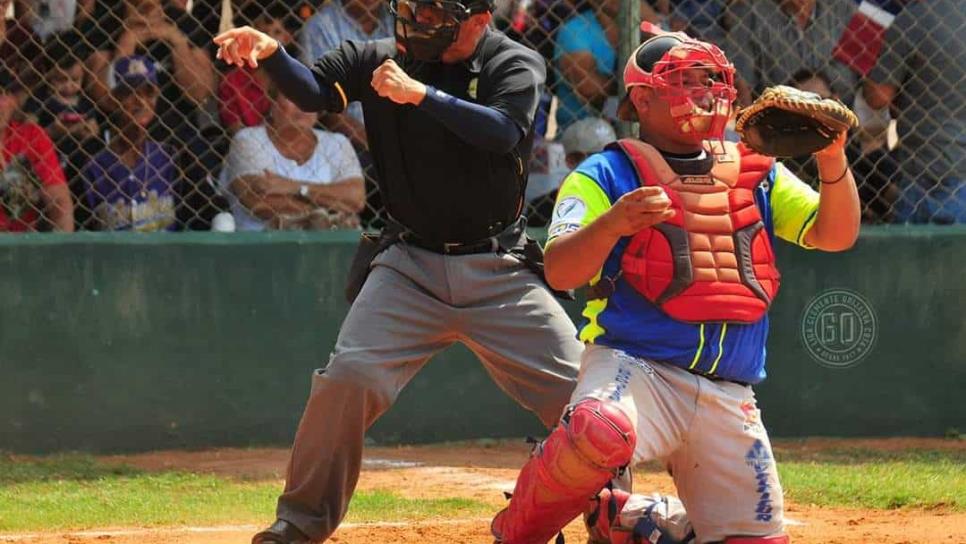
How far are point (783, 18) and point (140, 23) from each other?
10.4 ft

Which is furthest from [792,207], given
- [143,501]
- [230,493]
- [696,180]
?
[143,501]

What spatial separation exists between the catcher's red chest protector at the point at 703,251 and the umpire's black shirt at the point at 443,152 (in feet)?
2.52

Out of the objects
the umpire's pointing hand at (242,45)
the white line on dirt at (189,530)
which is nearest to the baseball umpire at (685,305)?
the umpire's pointing hand at (242,45)

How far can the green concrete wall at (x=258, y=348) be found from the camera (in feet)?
25.1

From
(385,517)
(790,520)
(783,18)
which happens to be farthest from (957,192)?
(385,517)

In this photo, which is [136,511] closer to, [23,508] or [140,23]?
[23,508]

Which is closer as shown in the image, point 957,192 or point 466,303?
point 466,303

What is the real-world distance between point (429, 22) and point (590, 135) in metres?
3.14

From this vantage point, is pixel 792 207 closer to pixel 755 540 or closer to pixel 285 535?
pixel 755 540

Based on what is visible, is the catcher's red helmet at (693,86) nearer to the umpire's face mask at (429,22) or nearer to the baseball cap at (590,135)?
the umpire's face mask at (429,22)

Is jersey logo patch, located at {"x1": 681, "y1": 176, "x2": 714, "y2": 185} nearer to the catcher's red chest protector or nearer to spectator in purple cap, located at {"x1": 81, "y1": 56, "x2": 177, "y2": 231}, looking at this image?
the catcher's red chest protector

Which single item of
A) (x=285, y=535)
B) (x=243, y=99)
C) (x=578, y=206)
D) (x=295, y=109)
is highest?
(x=578, y=206)

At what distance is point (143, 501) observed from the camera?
6547mm

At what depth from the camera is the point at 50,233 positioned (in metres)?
7.68
